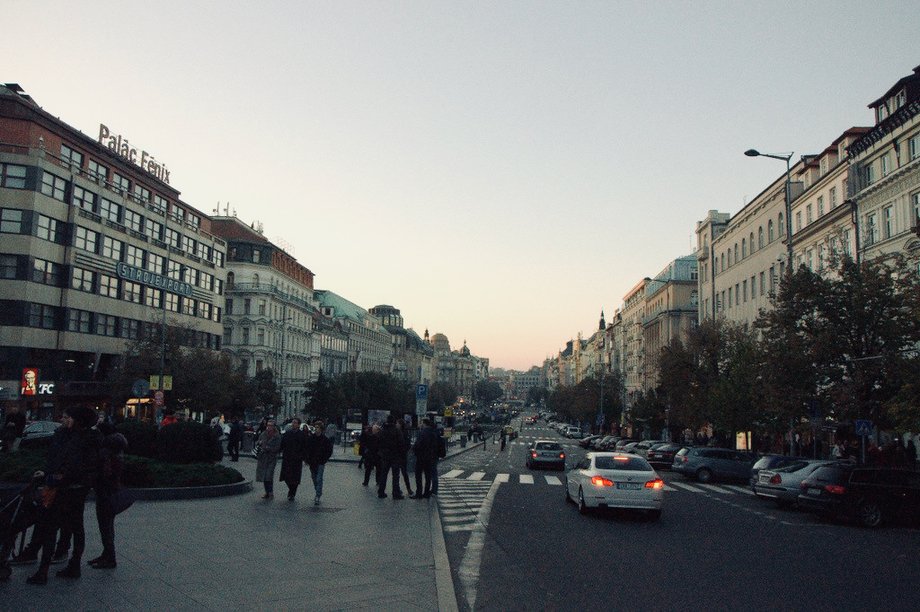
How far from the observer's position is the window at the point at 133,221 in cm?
5631

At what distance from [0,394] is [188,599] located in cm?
4260

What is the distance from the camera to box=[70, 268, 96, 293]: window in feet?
163

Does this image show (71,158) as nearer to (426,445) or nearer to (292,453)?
(292,453)

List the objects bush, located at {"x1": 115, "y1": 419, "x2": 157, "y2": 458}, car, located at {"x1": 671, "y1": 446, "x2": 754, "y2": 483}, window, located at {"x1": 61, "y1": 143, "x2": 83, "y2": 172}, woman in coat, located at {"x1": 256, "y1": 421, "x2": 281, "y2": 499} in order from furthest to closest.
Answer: window, located at {"x1": 61, "y1": 143, "x2": 83, "y2": 172} < car, located at {"x1": 671, "y1": 446, "x2": 754, "y2": 483} < bush, located at {"x1": 115, "y1": 419, "x2": 157, "y2": 458} < woman in coat, located at {"x1": 256, "y1": 421, "x2": 281, "y2": 499}

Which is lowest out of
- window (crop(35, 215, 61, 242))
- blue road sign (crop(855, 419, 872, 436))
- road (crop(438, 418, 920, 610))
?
road (crop(438, 418, 920, 610))

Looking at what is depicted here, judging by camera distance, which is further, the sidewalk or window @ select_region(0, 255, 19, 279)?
window @ select_region(0, 255, 19, 279)

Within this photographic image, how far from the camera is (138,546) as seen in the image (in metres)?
10.1

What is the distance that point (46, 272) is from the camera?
47.4 m

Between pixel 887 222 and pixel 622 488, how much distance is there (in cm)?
2709

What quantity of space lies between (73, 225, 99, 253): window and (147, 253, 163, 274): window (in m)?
7.49

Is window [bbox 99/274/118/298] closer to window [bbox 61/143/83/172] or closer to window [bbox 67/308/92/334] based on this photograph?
window [bbox 67/308/92/334]

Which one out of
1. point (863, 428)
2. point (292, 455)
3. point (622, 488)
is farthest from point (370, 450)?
point (863, 428)

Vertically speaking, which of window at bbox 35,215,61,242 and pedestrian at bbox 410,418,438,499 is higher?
window at bbox 35,215,61,242

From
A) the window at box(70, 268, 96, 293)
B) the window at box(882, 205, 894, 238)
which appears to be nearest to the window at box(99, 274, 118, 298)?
the window at box(70, 268, 96, 293)
